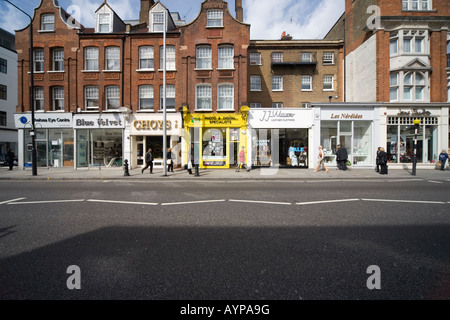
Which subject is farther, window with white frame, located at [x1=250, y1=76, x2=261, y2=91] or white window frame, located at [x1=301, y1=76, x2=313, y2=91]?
window with white frame, located at [x1=250, y1=76, x2=261, y2=91]

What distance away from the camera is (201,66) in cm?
1809

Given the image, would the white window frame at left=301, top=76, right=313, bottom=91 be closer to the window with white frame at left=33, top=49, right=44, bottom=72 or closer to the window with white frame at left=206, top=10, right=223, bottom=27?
the window with white frame at left=206, top=10, right=223, bottom=27

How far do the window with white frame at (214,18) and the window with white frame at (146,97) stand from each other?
23.4 feet

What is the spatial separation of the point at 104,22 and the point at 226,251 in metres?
22.7

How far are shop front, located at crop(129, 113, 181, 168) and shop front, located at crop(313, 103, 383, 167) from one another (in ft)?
37.6

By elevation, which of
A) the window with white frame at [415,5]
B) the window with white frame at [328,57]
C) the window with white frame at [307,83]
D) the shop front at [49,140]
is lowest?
the shop front at [49,140]

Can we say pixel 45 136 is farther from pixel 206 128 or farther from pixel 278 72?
pixel 278 72

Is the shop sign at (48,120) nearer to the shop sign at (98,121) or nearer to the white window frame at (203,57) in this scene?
the shop sign at (98,121)

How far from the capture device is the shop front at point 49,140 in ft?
60.0

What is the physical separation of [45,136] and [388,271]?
23.8 metres

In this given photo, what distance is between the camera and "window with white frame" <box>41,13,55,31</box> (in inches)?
726

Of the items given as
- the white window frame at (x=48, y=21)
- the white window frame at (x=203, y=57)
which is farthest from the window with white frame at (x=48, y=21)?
the white window frame at (x=203, y=57)

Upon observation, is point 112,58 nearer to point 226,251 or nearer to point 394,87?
point 226,251

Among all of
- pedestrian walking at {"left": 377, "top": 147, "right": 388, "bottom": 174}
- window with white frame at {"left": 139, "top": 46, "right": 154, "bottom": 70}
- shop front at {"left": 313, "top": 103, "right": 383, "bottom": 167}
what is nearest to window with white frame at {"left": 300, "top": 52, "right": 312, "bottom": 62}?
shop front at {"left": 313, "top": 103, "right": 383, "bottom": 167}
